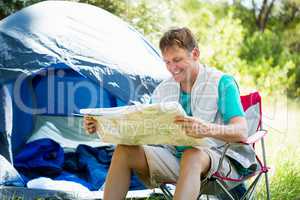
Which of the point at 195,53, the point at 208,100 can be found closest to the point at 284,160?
the point at 208,100

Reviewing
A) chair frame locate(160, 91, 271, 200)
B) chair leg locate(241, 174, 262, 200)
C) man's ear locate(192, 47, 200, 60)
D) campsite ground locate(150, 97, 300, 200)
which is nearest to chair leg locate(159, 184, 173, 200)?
chair frame locate(160, 91, 271, 200)

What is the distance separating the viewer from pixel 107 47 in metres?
3.70

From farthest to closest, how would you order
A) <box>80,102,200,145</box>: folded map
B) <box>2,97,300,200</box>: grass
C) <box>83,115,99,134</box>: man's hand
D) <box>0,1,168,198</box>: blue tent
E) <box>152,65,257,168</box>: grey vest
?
<box>2,97,300,200</box>: grass
<box>0,1,168,198</box>: blue tent
<box>152,65,257,168</box>: grey vest
<box>83,115,99,134</box>: man's hand
<box>80,102,200,145</box>: folded map

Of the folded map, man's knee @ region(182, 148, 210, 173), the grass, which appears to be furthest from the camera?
the grass

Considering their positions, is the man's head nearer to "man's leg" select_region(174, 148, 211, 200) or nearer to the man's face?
the man's face

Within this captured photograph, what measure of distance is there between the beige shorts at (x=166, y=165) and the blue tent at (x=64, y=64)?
1090mm

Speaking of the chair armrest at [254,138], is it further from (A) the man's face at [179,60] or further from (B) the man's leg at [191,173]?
(A) the man's face at [179,60]

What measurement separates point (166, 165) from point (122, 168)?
189 mm

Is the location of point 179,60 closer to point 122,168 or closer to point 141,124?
point 141,124

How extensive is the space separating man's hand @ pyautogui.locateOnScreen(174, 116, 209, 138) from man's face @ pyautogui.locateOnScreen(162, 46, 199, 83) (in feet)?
1.06

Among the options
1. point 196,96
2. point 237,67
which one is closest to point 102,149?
point 196,96

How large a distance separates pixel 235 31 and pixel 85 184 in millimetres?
6464

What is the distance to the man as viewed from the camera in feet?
7.31

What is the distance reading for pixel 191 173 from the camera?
223cm
